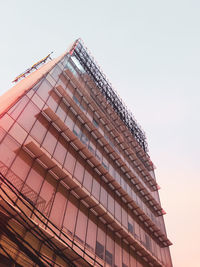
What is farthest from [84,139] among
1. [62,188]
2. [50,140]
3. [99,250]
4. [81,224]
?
[99,250]

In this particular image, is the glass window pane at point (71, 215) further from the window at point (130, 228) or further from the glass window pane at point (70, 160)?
the window at point (130, 228)

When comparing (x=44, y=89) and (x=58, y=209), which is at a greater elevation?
(x=44, y=89)

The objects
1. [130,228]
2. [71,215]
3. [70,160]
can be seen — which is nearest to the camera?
[71,215]

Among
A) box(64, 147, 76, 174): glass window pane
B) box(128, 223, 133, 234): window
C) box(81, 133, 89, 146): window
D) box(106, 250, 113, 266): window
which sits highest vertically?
box(81, 133, 89, 146): window

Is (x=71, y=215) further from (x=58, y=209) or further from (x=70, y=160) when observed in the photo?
(x=70, y=160)

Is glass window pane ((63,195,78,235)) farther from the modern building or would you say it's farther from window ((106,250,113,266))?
window ((106,250,113,266))

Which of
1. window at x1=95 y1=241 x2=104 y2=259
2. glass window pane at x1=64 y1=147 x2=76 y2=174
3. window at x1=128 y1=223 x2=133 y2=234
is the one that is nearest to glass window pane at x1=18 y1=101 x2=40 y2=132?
glass window pane at x1=64 y1=147 x2=76 y2=174

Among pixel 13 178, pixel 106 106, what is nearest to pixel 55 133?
pixel 13 178

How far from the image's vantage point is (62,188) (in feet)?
58.6

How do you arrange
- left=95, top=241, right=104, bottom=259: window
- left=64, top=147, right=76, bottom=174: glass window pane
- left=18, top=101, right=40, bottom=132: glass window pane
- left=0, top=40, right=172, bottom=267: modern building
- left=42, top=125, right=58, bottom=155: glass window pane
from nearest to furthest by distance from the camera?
1. left=0, top=40, right=172, bottom=267: modern building
2. left=18, top=101, right=40, bottom=132: glass window pane
3. left=95, top=241, right=104, bottom=259: window
4. left=42, top=125, right=58, bottom=155: glass window pane
5. left=64, top=147, right=76, bottom=174: glass window pane

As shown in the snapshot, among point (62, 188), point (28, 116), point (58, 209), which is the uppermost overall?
point (28, 116)

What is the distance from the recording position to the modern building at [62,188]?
12.4 metres

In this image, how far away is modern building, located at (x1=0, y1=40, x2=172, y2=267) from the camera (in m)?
12.4

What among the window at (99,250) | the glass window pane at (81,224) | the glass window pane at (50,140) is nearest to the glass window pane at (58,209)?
the glass window pane at (81,224)
